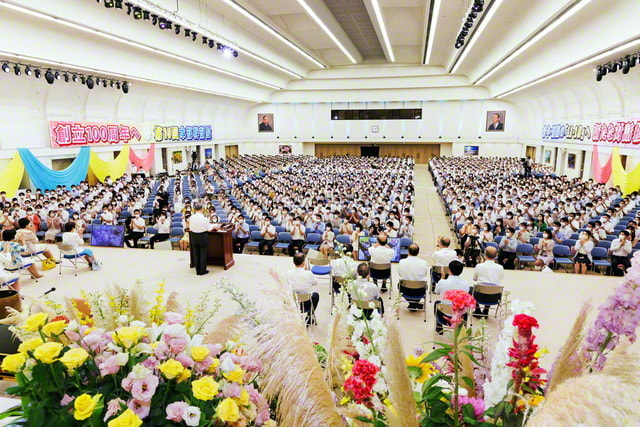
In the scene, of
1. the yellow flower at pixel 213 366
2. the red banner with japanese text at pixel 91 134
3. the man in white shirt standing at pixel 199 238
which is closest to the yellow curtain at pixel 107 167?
the red banner with japanese text at pixel 91 134

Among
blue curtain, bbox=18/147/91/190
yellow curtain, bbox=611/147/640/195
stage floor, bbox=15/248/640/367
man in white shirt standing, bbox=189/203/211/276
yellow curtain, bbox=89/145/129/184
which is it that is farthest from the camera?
yellow curtain, bbox=89/145/129/184

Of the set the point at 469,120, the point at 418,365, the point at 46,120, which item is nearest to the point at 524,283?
the point at 418,365

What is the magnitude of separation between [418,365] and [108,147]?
84.3 feet

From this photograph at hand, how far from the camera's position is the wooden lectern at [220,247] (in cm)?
827

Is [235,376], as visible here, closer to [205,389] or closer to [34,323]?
[205,389]

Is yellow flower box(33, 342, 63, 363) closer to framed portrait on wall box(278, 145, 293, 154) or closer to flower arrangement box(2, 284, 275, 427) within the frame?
flower arrangement box(2, 284, 275, 427)

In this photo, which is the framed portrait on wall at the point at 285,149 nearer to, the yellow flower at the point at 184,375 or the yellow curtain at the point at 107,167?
the yellow curtain at the point at 107,167

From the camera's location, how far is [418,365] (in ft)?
5.45

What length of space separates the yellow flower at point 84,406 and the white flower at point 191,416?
0.31 meters

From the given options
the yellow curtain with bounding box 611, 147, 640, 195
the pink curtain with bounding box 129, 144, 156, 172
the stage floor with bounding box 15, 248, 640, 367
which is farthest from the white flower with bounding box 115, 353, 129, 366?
the pink curtain with bounding box 129, 144, 156, 172

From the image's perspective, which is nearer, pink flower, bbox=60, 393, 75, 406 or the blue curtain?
pink flower, bbox=60, 393, 75, 406

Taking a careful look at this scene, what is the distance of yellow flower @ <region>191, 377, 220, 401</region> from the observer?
1443 millimetres

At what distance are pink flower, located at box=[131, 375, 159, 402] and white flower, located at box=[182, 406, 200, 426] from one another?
0.15 metres

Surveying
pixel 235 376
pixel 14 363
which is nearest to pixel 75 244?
pixel 14 363
